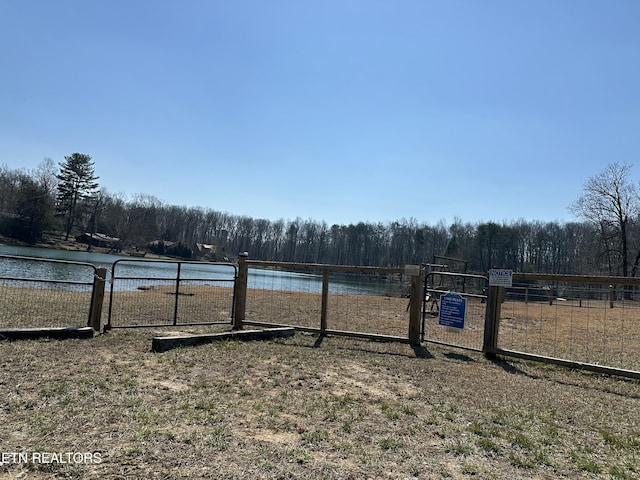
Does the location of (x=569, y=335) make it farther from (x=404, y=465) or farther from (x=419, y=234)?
(x=419, y=234)

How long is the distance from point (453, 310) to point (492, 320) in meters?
0.66

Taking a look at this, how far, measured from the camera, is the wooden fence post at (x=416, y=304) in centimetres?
761

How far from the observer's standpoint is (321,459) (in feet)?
9.37

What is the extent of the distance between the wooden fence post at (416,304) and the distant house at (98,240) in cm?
7862

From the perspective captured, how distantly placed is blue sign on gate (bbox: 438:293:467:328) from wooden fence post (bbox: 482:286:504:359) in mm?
413

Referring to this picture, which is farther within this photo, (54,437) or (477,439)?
(477,439)

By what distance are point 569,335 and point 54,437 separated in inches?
422

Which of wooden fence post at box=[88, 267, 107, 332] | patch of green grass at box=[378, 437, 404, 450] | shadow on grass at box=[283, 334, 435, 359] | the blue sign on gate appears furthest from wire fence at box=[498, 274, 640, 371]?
wooden fence post at box=[88, 267, 107, 332]

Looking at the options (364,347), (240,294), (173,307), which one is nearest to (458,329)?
(364,347)

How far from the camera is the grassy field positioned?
275cm

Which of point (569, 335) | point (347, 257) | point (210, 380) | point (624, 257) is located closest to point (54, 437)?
point (210, 380)

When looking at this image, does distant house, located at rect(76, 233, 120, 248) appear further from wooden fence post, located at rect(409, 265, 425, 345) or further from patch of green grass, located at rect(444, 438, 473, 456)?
patch of green grass, located at rect(444, 438, 473, 456)

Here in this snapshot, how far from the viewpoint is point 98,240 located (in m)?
76.5

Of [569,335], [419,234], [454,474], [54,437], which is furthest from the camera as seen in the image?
[419,234]
